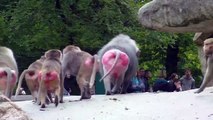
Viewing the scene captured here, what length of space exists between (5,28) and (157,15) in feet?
32.2

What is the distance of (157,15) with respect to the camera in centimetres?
1565

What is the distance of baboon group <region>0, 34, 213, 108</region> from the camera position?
38.7ft

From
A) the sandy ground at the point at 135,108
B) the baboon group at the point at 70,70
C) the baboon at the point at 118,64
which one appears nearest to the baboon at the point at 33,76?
the baboon group at the point at 70,70

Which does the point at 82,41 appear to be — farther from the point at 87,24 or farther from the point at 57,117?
the point at 57,117

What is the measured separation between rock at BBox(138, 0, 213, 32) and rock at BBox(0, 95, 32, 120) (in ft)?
29.6

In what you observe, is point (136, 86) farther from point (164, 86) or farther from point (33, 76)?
point (33, 76)

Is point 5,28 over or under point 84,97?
over

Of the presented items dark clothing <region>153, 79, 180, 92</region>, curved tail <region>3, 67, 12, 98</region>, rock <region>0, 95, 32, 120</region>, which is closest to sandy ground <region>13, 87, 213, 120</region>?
curved tail <region>3, 67, 12, 98</region>

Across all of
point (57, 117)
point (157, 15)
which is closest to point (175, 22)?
point (157, 15)

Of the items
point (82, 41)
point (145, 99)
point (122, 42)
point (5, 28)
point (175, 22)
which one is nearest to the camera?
point (145, 99)

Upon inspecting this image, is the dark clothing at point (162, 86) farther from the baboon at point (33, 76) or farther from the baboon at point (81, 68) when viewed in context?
the baboon at point (33, 76)

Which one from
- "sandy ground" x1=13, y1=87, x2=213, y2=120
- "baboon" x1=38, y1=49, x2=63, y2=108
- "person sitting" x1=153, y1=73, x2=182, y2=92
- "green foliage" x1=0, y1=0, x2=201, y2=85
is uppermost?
"green foliage" x1=0, y1=0, x2=201, y2=85

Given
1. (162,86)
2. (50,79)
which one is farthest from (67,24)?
(50,79)

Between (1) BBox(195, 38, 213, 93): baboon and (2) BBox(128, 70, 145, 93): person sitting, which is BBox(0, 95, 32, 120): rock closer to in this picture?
(1) BBox(195, 38, 213, 93): baboon
